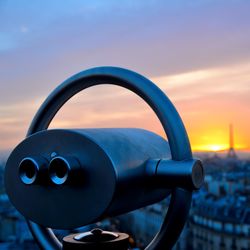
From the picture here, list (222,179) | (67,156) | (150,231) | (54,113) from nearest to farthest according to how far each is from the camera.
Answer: (67,156) < (54,113) < (150,231) < (222,179)

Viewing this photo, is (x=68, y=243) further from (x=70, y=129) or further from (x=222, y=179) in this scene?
(x=222, y=179)

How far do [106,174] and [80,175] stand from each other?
0.03 m

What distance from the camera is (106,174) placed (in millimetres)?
536

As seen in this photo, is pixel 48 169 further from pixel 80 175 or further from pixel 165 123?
pixel 165 123

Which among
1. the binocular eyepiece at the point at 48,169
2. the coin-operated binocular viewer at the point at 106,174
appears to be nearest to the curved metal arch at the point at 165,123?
the coin-operated binocular viewer at the point at 106,174

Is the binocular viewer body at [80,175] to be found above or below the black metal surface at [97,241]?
above

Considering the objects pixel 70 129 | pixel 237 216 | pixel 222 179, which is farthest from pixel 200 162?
pixel 222 179

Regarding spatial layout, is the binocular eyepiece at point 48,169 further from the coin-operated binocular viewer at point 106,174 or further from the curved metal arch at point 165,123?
the curved metal arch at point 165,123

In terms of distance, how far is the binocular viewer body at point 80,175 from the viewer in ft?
1.78

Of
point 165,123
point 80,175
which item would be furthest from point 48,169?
point 165,123

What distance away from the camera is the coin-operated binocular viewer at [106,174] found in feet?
1.79

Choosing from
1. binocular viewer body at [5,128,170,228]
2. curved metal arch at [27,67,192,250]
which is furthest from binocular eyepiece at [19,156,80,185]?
curved metal arch at [27,67,192,250]

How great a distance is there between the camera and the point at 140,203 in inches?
24.1

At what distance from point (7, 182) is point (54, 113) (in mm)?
135
